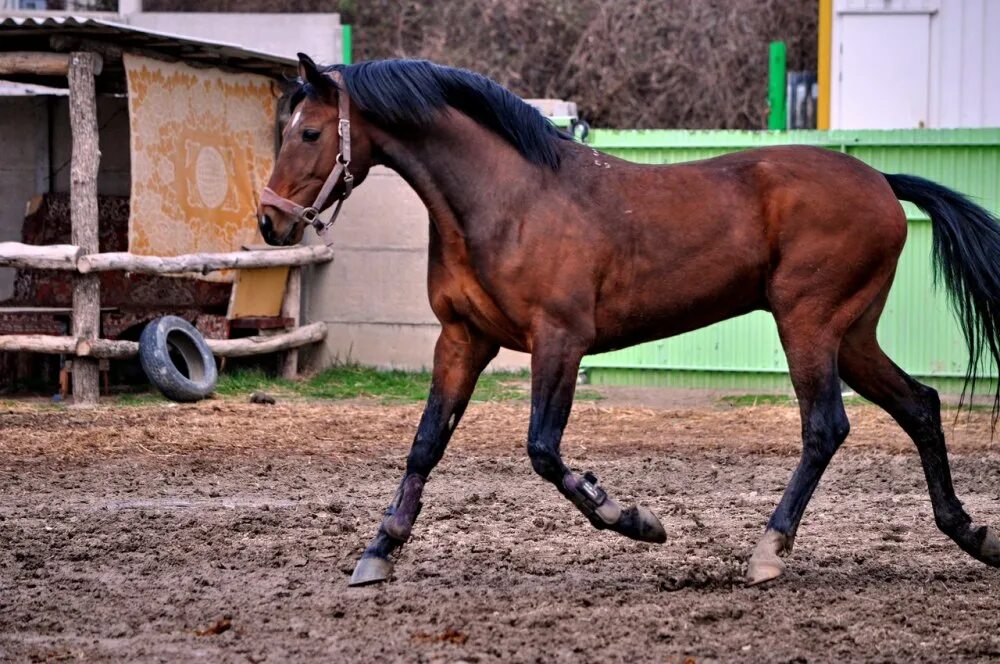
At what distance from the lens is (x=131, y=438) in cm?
897

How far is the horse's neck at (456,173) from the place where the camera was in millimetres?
5250

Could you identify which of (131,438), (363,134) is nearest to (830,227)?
(363,134)

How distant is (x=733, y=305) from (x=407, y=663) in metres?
2.19

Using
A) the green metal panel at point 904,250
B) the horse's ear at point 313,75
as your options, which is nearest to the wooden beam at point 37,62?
the green metal panel at point 904,250

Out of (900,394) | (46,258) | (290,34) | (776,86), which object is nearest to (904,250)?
(776,86)

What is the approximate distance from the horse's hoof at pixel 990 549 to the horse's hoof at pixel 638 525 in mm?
1305

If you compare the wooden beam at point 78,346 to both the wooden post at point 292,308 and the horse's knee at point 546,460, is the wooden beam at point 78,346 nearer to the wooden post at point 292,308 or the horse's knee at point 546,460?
the wooden post at point 292,308

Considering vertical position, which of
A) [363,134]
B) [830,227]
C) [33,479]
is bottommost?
[33,479]

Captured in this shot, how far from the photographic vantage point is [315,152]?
17.0 feet

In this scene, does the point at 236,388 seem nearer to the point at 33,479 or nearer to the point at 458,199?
the point at 33,479

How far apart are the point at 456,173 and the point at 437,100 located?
289mm

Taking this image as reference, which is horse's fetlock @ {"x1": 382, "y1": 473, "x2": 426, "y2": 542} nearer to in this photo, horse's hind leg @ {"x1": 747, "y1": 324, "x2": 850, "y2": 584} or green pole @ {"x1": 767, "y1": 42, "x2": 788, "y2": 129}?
horse's hind leg @ {"x1": 747, "y1": 324, "x2": 850, "y2": 584}

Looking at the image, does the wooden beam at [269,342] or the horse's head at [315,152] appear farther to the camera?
the wooden beam at [269,342]

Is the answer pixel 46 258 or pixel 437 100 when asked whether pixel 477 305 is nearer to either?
pixel 437 100
